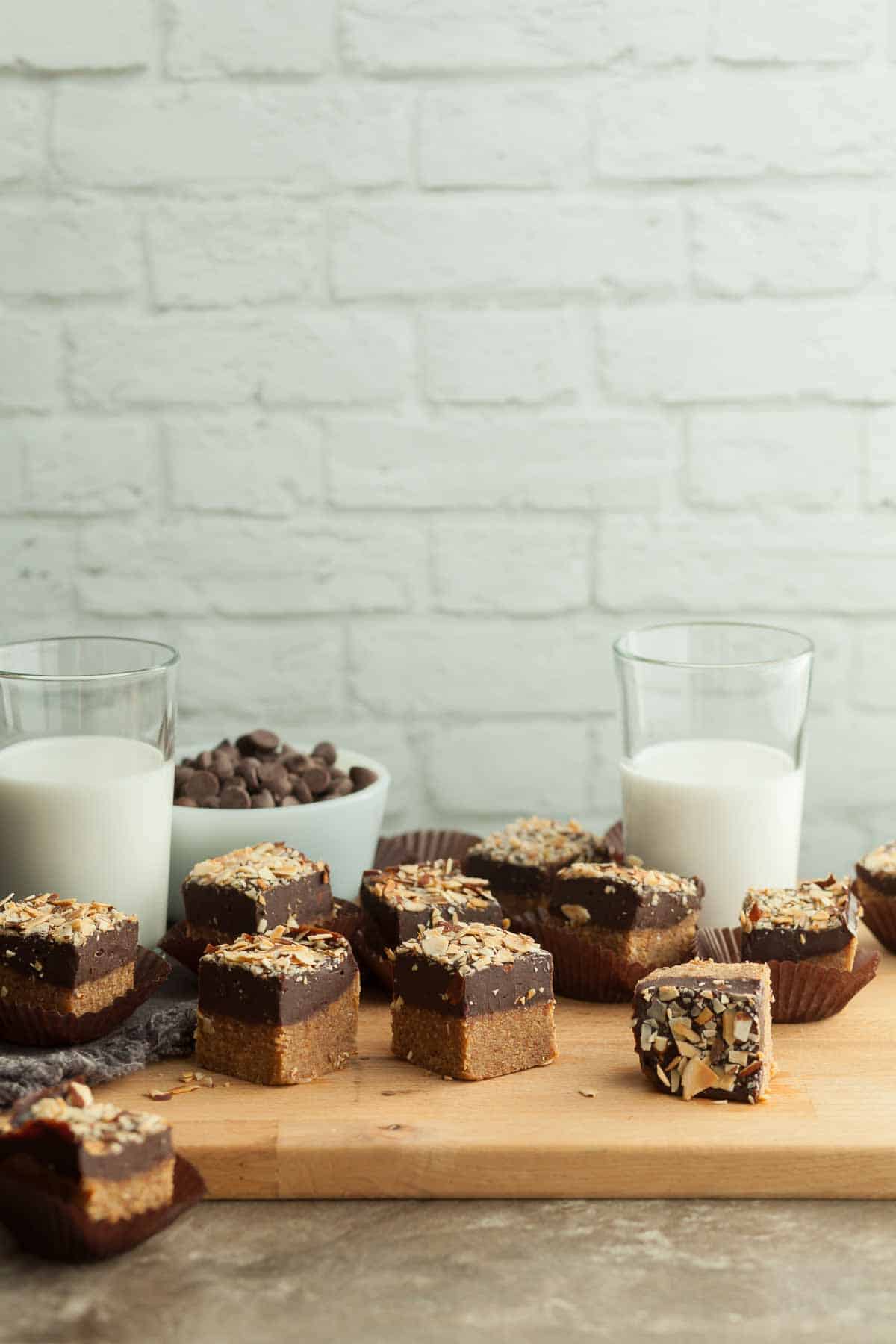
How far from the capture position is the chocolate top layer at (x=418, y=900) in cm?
157

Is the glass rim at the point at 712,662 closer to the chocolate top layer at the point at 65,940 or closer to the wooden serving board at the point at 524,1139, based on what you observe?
the wooden serving board at the point at 524,1139

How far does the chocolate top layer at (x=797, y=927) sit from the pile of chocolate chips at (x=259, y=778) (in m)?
0.55

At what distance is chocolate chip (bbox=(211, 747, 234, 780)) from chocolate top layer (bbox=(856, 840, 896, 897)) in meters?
0.80

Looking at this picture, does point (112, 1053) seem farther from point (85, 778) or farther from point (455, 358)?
point (455, 358)

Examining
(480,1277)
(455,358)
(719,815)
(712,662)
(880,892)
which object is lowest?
(480,1277)

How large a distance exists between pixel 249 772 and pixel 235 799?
5 centimetres

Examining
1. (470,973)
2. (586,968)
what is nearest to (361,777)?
(586,968)

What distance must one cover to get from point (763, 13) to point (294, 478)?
96 cm

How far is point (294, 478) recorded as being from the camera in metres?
2.19

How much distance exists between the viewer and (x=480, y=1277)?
1.15m

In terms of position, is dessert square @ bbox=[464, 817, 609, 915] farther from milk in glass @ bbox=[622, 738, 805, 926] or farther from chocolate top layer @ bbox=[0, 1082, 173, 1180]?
chocolate top layer @ bbox=[0, 1082, 173, 1180]

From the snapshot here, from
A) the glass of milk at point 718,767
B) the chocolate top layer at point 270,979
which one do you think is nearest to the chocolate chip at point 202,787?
the chocolate top layer at point 270,979

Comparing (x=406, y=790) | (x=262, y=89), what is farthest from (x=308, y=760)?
(x=262, y=89)

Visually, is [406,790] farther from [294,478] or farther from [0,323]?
[0,323]
